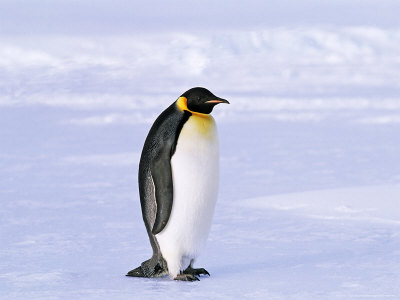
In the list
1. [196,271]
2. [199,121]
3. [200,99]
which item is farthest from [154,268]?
[200,99]

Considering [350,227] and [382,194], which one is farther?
[382,194]

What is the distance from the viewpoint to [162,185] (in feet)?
13.9

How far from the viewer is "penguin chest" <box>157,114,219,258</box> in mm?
4230

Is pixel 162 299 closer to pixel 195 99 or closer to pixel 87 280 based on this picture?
pixel 87 280

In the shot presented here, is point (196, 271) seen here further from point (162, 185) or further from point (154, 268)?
point (162, 185)

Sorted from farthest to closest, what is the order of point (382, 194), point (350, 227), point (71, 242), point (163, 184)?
point (382, 194) → point (350, 227) → point (71, 242) → point (163, 184)

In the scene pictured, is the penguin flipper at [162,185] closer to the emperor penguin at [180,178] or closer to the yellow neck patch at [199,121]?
the emperor penguin at [180,178]

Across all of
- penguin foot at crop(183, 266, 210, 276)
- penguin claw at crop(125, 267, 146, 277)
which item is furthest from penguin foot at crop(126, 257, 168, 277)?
penguin foot at crop(183, 266, 210, 276)

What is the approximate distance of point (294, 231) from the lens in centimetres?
568

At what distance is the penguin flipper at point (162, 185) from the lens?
421 centimetres

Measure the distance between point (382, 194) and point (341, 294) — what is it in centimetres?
320

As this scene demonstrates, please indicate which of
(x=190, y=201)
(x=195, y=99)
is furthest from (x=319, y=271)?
(x=195, y=99)

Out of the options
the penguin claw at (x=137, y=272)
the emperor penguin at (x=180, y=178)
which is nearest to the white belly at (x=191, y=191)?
the emperor penguin at (x=180, y=178)

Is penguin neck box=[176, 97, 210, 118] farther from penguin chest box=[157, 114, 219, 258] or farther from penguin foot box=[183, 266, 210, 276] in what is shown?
penguin foot box=[183, 266, 210, 276]
